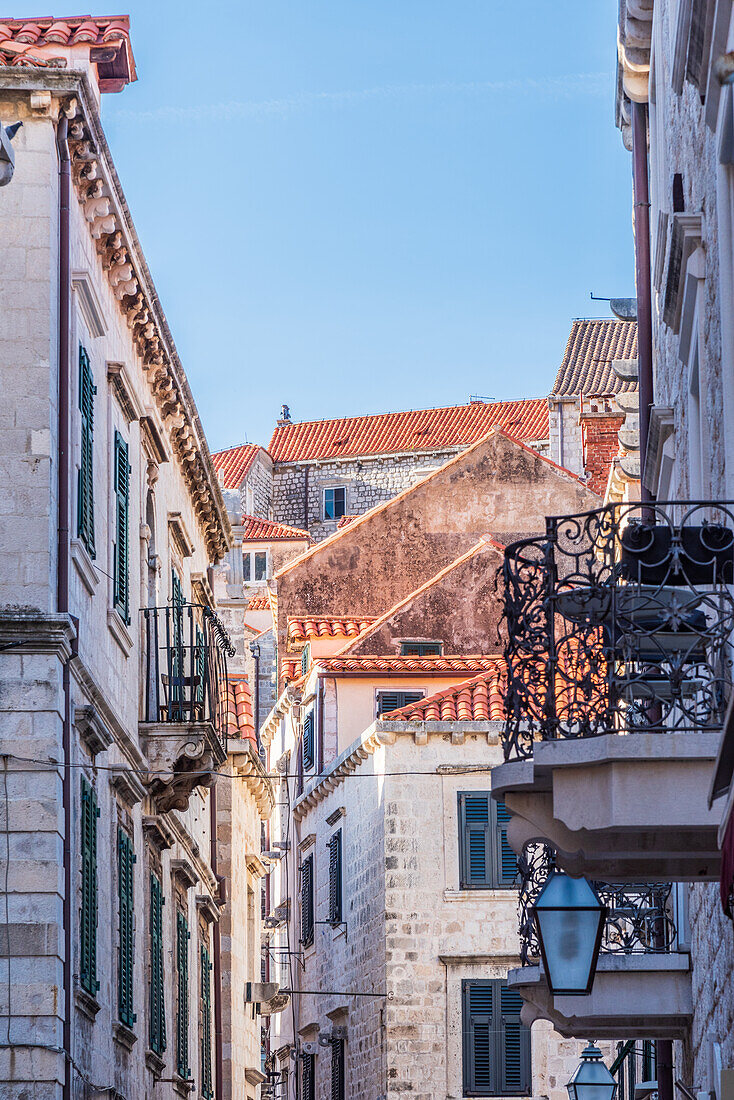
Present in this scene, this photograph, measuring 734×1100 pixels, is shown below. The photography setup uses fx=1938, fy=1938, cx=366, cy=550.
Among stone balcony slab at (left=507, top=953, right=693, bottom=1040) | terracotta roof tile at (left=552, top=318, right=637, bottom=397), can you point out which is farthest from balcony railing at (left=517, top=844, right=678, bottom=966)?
terracotta roof tile at (left=552, top=318, right=637, bottom=397)

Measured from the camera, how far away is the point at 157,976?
18.6 metres

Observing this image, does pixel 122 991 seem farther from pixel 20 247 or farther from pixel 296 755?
pixel 296 755

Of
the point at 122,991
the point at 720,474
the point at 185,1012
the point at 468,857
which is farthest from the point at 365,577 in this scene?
the point at 720,474

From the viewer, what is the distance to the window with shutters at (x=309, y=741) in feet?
117

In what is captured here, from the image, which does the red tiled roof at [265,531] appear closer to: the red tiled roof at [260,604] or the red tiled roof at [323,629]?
the red tiled roof at [260,604]

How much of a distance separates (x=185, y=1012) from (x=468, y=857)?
9.38 metres

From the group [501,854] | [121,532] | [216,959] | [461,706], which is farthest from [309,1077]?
[121,532]

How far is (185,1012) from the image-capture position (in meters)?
21.1

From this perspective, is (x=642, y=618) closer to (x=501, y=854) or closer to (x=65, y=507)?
(x=65, y=507)

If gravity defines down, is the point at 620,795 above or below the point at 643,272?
below

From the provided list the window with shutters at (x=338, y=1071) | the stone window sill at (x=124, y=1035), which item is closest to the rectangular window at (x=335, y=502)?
the window with shutters at (x=338, y=1071)

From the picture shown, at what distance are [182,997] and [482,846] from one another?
9687 millimetres

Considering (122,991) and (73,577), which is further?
(122,991)

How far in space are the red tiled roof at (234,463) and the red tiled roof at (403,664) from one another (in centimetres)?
3911
